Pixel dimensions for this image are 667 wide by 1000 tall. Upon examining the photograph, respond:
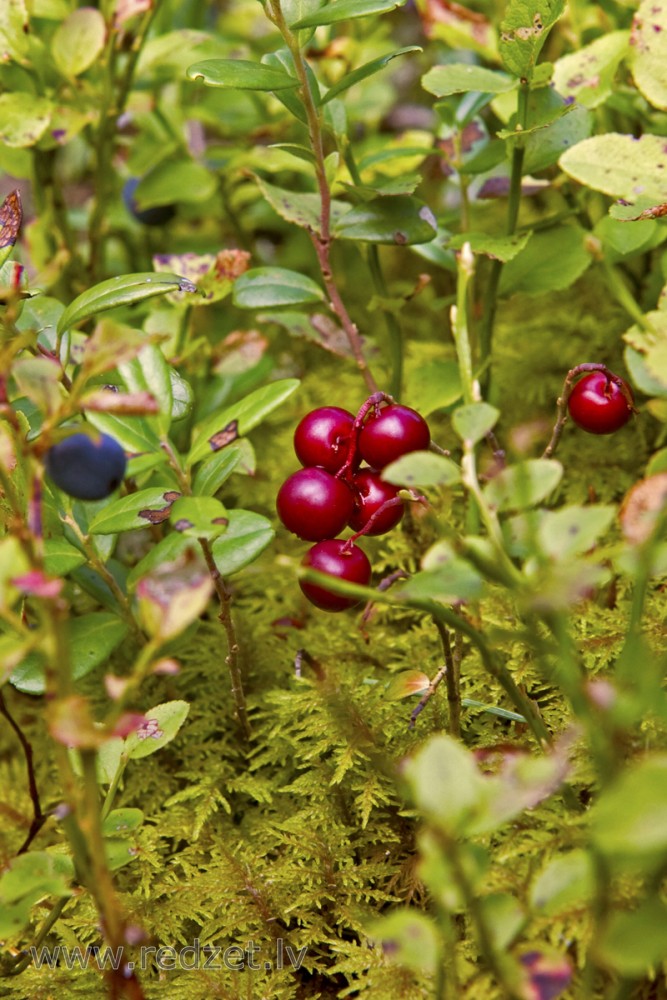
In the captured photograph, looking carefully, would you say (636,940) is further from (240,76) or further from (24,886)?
(240,76)

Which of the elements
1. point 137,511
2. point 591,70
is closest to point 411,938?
point 137,511

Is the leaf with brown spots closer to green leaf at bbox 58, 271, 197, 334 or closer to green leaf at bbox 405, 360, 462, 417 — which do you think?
green leaf at bbox 58, 271, 197, 334

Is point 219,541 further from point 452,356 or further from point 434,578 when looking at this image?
point 452,356

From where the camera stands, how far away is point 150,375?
111 cm

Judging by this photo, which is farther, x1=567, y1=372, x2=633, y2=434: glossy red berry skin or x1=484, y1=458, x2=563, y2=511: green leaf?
x1=567, y1=372, x2=633, y2=434: glossy red berry skin

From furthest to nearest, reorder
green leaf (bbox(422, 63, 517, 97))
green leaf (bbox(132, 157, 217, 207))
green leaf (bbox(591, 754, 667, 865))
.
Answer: green leaf (bbox(132, 157, 217, 207))
green leaf (bbox(422, 63, 517, 97))
green leaf (bbox(591, 754, 667, 865))

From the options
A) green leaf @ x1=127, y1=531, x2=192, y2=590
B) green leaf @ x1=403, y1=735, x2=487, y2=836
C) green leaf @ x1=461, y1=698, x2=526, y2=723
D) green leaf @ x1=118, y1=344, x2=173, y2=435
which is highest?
green leaf @ x1=403, y1=735, x2=487, y2=836

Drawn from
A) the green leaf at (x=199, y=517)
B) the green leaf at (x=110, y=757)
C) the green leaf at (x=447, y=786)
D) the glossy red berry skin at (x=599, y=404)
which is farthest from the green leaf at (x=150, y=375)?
the green leaf at (x=447, y=786)

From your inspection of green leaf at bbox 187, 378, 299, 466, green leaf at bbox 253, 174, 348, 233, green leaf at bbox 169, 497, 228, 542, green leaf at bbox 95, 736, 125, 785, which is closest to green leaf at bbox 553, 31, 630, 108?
green leaf at bbox 253, 174, 348, 233

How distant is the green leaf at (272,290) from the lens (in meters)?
1.42

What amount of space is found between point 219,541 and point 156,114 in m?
1.21

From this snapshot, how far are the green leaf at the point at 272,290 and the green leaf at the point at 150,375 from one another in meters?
0.32

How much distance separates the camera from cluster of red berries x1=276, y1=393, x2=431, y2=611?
38.6 inches

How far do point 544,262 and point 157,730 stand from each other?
0.96 meters
